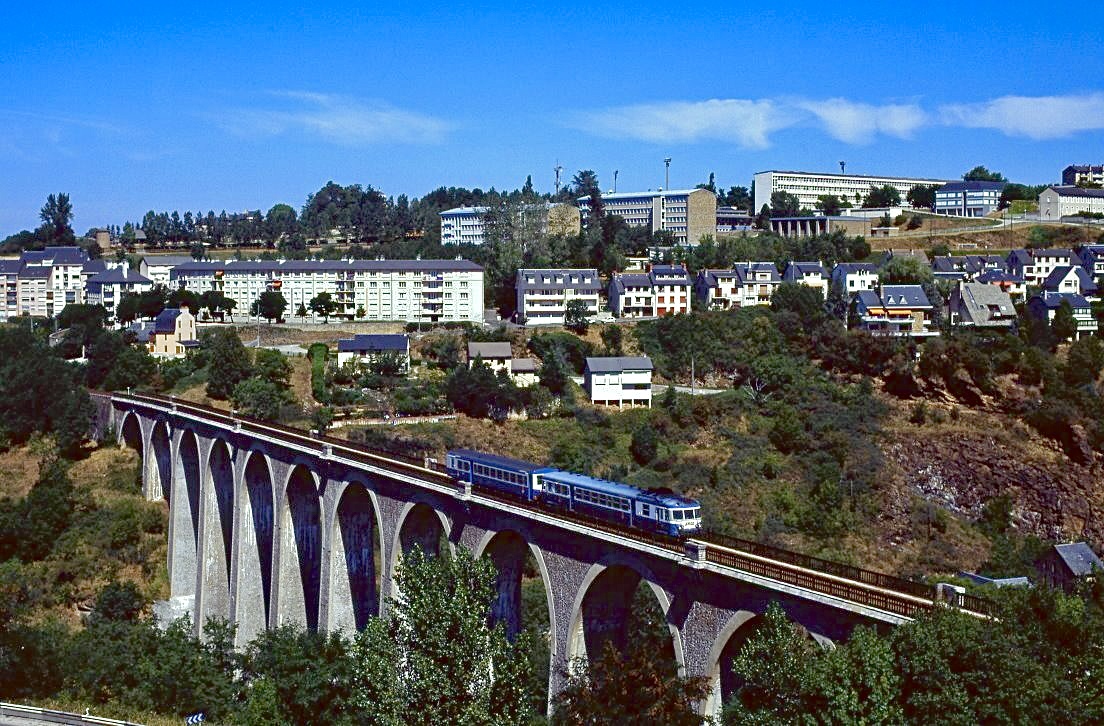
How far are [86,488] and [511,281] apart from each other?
161 ft

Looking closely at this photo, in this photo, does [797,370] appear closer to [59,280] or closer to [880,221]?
[880,221]

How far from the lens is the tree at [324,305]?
106 metres

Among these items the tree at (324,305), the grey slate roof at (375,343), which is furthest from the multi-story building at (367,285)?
the grey slate roof at (375,343)

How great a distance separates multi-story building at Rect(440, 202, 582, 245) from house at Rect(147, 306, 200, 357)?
39423 mm

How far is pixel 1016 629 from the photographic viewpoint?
82.9 ft

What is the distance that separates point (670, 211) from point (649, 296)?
41885mm

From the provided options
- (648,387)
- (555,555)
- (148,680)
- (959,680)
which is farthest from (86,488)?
(959,680)

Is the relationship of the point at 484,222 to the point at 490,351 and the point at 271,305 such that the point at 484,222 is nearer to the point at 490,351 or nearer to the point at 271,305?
the point at 271,305

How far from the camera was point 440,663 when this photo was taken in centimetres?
3000

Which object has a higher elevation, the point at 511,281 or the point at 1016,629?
the point at 511,281

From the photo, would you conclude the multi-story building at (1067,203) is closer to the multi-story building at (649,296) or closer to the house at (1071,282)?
the house at (1071,282)

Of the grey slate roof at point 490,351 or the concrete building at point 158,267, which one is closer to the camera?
the grey slate roof at point 490,351

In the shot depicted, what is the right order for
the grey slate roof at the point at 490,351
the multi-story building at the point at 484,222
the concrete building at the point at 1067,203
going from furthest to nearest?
the concrete building at the point at 1067,203 → the multi-story building at the point at 484,222 → the grey slate roof at the point at 490,351

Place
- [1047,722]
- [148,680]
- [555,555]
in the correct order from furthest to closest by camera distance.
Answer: [148,680] → [555,555] → [1047,722]
